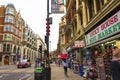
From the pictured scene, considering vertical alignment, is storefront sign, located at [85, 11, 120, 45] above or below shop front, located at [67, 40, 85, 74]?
above

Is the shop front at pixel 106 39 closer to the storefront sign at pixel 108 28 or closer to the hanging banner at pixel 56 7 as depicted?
the storefront sign at pixel 108 28

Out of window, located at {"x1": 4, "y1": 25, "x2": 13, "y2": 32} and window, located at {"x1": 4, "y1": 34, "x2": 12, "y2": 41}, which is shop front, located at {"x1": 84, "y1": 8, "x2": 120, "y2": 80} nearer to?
window, located at {"x1": 4, "y1": 34, "x2": 12, "y2": 41}

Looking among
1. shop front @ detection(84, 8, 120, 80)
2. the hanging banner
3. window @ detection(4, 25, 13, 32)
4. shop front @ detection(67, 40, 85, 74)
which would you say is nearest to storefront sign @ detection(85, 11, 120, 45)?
shop front @ detection(84, 8, 120, 80)

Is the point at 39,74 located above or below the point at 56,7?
below

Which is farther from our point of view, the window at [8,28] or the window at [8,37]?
the window at [8,28]

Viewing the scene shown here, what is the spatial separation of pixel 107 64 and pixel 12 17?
57.2m

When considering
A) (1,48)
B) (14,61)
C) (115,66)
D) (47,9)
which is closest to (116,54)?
(115,66)

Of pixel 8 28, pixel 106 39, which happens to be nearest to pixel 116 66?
pixel 106 39

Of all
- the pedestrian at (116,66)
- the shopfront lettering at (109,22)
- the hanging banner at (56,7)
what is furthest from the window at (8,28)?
the pedestrian at (116,66)

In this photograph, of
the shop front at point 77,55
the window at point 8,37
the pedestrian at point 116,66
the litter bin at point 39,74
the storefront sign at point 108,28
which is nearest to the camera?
the pedestrian at point 116,66

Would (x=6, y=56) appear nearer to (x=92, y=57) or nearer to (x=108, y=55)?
(x=92, y=57)

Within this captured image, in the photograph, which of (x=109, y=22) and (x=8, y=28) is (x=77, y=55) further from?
(x=8, y=28)

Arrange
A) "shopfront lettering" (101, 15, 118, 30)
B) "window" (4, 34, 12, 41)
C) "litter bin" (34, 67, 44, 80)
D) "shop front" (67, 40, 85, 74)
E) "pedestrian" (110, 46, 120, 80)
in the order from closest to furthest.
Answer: "pedestrian" (110, 46, 120, 80) < "shopfront lettering" (101, 15, 118, 30) < "litter bin" (34, 67, 44, 80) < "shop front" (67, 40, 85, 74) < "window" (4, 34, 12, 41)

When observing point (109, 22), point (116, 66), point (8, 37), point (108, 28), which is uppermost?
point (8, 37)
